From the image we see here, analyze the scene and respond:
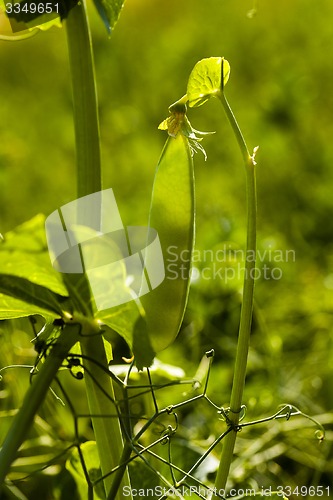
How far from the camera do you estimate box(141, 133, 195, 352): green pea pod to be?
29 centimetres

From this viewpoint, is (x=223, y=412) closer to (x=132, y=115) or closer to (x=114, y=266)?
(x=114, y=266)

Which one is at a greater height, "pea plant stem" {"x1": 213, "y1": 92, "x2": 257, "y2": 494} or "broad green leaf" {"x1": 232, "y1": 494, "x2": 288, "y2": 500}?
"pea plant stem" {"x1": 213, "y1": 92, "x2": 257, "y2": 494}

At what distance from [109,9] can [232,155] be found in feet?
3.30

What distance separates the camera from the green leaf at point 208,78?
303 mm

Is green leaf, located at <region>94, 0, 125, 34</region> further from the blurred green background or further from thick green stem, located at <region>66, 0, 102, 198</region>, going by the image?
the blurred green background

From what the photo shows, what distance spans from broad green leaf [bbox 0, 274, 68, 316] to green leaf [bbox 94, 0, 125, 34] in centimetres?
13

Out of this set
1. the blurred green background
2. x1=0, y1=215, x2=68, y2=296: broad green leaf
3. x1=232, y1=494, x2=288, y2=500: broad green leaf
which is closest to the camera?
x1=0, y1=215, x2=68, y2=296: broad green leaf

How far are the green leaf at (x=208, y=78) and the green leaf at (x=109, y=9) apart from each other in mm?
45

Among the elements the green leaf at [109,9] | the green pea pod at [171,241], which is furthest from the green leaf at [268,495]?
the green leaf at [109,9]

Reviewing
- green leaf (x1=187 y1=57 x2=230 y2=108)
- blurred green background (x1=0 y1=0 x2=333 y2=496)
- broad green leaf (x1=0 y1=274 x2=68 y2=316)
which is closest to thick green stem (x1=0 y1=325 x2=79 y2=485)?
broad green leaf (x1=0 y1=274 x2=68 y2=316)

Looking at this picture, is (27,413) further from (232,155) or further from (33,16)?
(232,155)

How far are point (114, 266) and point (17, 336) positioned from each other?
501 mm

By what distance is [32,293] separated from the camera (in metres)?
0.28

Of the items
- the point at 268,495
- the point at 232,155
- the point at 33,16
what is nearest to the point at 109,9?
the point at 33,16
